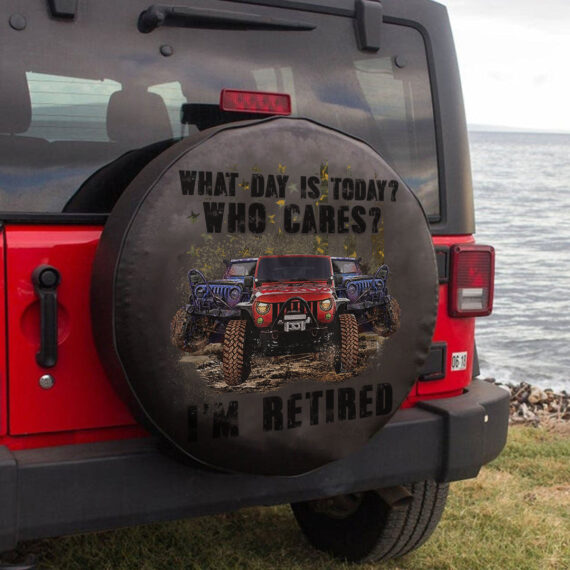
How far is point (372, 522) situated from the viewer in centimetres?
344

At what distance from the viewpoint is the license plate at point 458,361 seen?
3.14 meters

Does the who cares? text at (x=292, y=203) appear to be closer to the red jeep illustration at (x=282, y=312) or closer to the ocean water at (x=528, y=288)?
the red jeep illustration at (x=282, y=312)

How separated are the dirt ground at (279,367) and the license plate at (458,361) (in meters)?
0.66

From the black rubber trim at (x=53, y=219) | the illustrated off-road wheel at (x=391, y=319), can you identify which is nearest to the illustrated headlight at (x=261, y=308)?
the illustrated off-road wheel at (x=391, y=319)

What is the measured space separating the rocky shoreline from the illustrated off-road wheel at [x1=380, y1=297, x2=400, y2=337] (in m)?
4.61

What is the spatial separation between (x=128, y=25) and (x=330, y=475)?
1459 millimetres

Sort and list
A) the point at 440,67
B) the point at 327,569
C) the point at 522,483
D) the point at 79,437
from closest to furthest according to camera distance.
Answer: the point at 79,437 → the point at 440,67 → the point at 327,569 → the point at 522,483

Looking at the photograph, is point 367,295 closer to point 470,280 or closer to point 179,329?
point 179,329

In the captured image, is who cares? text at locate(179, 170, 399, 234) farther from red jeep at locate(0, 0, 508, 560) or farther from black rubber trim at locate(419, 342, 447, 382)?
black rubber trim at locate(419, 342, 447, 382)

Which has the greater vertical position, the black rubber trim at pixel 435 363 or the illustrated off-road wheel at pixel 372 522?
the black rubber trim at pixel 435 363

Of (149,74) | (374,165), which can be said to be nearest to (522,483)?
(374,165)

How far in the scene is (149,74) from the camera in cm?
259

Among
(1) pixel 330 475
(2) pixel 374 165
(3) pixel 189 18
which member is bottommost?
(1) pixel 330 475

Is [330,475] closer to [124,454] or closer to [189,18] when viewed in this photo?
[124,454]
